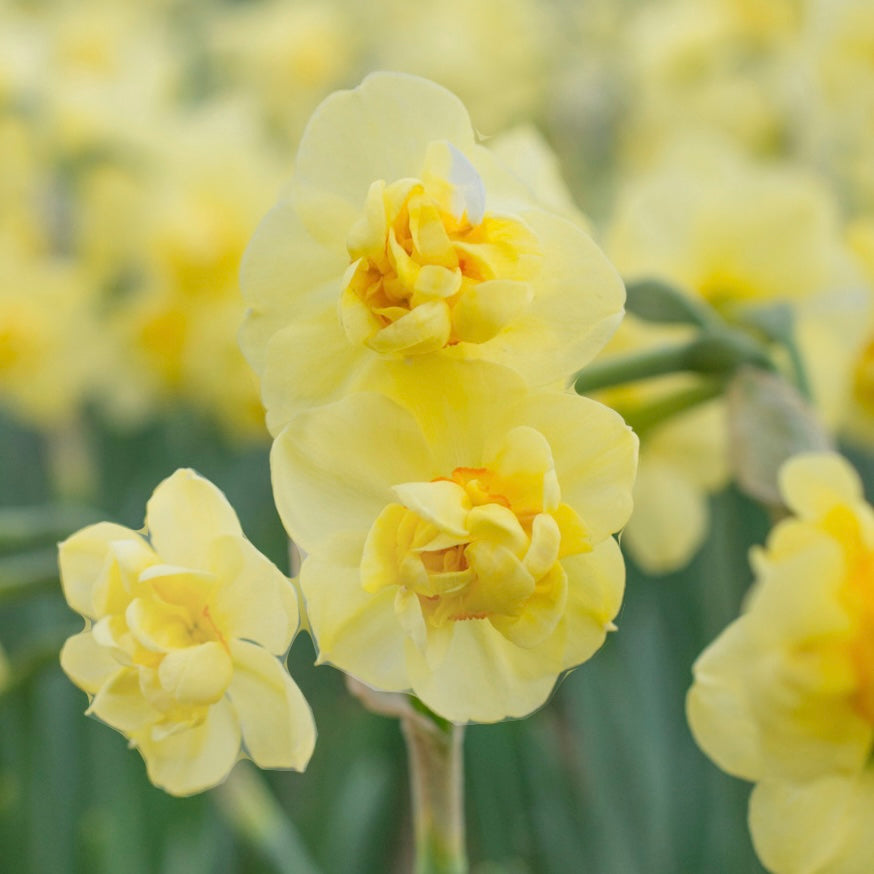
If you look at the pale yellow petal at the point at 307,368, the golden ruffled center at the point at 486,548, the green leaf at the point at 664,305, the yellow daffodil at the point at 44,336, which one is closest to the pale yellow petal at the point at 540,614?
the golden ruffled center at the point at 486,548

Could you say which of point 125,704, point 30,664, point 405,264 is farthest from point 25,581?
point 405,264

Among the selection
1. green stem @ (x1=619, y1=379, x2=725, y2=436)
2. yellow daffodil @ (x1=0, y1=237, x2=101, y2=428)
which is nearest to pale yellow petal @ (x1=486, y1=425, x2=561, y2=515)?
green stem @ (x1=619, y1=379, x2=725, y2=436)

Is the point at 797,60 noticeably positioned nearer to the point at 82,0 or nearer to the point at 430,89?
the point at 430,89

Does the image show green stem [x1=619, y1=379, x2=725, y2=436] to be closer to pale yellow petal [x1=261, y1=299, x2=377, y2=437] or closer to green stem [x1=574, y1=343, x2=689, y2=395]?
green stem [x1=574, y1=343, x2=689, y2=395]

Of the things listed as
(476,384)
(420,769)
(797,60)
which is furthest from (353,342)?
(797,60)

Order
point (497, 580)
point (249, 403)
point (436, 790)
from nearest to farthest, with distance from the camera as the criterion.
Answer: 1. point (497, 580)
2. point (436, 790)
3. point (249, 403)

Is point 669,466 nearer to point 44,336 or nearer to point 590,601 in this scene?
point 590,601

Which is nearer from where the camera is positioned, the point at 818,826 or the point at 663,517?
the point at 818,826
